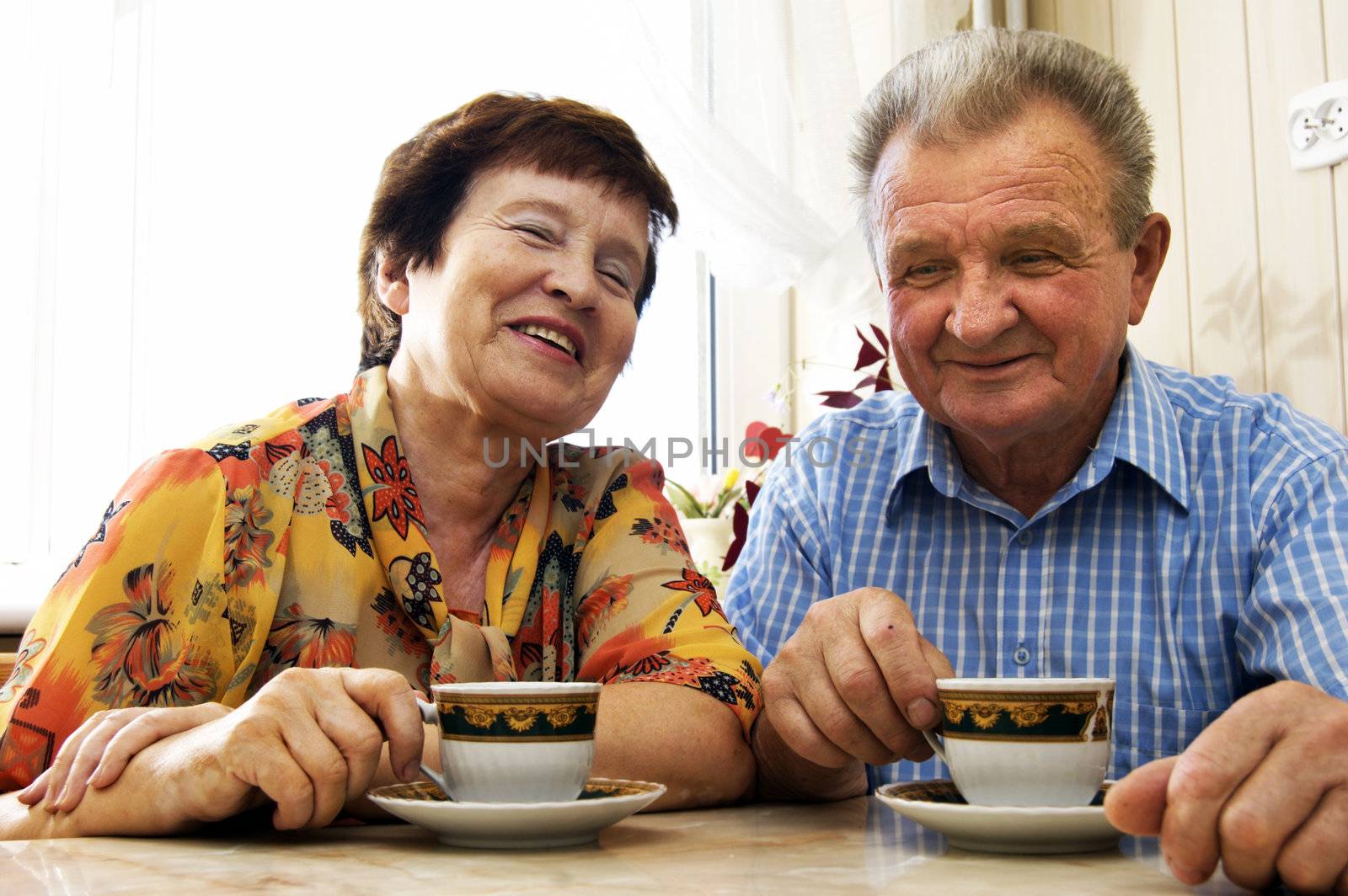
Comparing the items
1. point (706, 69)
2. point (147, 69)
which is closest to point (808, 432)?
point (706, 69)

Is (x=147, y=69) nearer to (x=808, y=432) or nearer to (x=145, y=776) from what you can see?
(x=808, y=432)

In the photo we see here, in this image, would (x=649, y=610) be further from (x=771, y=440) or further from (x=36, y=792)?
(x=771, y=440)

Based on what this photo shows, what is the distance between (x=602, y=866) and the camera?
2.18ft

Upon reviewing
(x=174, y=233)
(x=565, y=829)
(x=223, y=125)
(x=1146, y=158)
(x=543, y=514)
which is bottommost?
(x=565, y=829)

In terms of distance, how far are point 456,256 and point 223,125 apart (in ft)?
3.96

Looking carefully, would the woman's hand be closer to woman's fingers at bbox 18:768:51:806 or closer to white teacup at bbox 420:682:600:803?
woman's fingers at bbox 18:768:51:806

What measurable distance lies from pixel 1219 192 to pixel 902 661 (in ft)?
4.37

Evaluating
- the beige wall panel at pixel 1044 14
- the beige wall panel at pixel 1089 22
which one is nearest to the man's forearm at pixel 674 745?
the beige wall panel at pixel 1089 22

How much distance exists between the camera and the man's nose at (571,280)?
1209 millimetres

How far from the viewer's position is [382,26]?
2.31 meters

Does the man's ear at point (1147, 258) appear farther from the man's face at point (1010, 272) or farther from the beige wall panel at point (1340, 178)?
the beige wall panel at point (1340, 178)

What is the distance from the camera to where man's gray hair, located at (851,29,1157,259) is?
3.90 ft

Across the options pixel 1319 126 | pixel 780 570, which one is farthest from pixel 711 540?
pixel 1319 126

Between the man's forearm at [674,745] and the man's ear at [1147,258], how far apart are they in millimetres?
653
